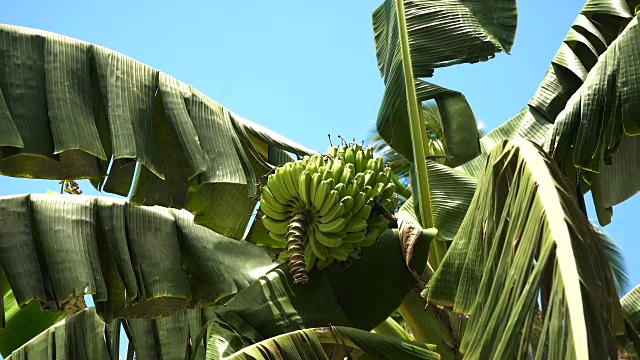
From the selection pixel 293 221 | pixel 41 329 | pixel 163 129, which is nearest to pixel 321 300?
pixel 293 221

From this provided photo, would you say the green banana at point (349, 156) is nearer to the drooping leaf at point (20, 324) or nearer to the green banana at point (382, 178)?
the green banana at point (382, 178)

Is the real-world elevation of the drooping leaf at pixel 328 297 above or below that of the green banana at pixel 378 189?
below

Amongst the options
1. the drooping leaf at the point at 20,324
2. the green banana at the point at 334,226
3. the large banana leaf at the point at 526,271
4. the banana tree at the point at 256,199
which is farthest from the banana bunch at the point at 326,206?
the drooping leaf at the point at 20,324

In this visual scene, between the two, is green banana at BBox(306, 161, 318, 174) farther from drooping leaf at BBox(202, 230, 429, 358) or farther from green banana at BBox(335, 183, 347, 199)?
drooping leaf at BBox(202, 230, 429, 358)

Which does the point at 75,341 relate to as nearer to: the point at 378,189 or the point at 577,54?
the point at 378,189

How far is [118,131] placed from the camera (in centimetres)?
258

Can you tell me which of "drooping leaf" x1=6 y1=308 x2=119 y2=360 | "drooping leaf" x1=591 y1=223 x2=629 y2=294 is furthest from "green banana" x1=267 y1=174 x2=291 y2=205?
"drooping leaf" x1=591 y1=223 x2=629 y2=294

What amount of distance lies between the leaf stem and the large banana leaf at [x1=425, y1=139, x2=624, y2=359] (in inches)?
24.1

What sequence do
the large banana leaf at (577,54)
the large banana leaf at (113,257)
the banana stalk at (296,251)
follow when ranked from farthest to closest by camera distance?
the large banana leaf at (577,54), the large banana leaf at (113,257), the banana stalk at (296,251)

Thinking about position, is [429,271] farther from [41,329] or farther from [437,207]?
[41,329]

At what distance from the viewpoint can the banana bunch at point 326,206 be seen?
2.29 m

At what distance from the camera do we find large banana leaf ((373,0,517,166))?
3.02m

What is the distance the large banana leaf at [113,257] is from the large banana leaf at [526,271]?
1057 mm

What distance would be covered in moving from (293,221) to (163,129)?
0.70 metres
